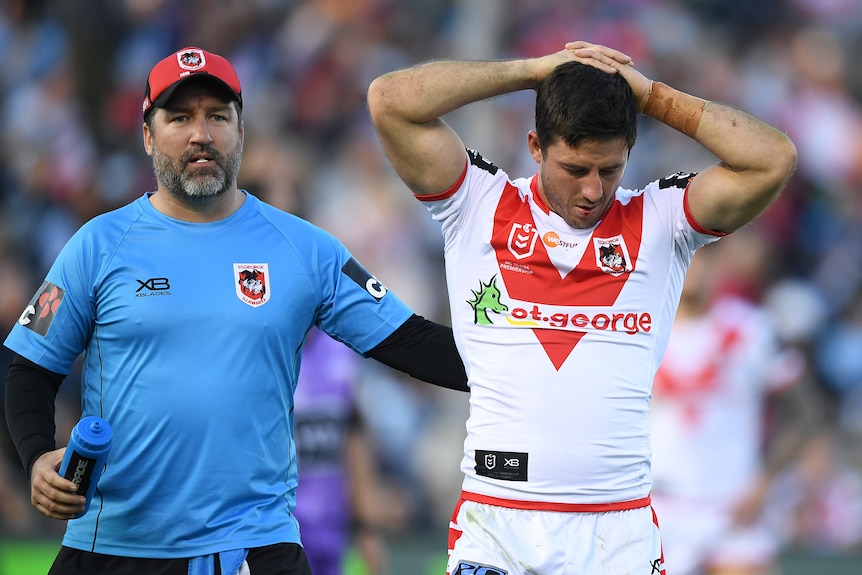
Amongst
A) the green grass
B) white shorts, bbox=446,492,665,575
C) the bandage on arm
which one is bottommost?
the green grass

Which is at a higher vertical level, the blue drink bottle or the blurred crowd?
the blurred crowd

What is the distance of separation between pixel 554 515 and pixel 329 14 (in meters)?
10.2

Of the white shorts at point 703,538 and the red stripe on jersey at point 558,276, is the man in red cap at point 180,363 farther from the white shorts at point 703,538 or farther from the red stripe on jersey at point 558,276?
the white shorts at point 703,538

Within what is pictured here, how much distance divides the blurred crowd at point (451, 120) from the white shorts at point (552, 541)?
5566mm

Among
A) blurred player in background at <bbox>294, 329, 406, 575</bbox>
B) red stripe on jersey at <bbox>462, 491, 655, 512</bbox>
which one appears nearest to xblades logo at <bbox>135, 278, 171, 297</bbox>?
red stripe on jersey at <bbox>462, 491, 655, 512</bbox>

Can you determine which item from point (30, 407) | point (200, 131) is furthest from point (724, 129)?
point (30, 407)

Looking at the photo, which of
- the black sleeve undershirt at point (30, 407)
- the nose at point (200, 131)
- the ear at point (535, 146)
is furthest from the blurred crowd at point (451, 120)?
the black sleeve undershirt at point (30, 407)

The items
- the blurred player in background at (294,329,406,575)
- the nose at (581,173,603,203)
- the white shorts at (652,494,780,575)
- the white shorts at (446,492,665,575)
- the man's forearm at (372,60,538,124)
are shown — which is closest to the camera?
the white shorts at (446,492,665,575)

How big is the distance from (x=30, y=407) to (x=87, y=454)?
0.47 m

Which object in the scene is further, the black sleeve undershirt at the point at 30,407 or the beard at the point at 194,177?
the beard at the point at 194,177

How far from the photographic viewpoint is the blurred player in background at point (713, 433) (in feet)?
27.2

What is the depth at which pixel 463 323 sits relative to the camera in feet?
15.7

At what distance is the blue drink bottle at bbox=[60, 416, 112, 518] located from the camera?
166 inches

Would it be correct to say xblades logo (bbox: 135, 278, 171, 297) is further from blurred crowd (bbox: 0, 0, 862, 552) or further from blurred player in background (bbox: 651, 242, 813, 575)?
blurred crowd (bbox: 0, 0, 862, 552)
